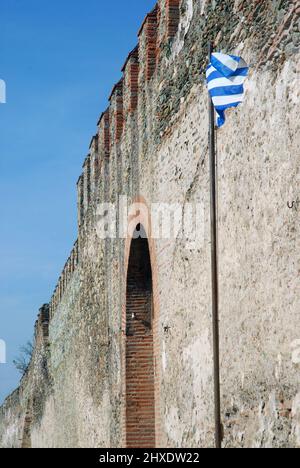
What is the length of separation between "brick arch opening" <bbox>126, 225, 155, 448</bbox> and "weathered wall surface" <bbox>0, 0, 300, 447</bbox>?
117 mm

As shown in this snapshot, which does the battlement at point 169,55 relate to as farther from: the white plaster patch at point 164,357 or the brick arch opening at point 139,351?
the white plaster patch at point 164,357

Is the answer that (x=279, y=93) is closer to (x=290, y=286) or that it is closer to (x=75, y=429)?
(x=290, y=286)

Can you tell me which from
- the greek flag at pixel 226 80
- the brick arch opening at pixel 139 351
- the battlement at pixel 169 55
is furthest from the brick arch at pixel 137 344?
the greek flag at pixel 226 80

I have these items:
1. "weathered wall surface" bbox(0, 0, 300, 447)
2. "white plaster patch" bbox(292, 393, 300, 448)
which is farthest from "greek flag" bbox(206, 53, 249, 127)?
"white plaster patch" bbox(292, 393, 300, 448)

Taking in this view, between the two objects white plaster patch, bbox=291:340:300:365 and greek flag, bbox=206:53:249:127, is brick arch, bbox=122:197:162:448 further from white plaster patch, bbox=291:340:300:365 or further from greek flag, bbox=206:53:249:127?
white plaster patch, bbox=291:340:300:365

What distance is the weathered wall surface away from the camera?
6.14m

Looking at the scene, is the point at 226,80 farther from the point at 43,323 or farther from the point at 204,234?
the point at 43,323

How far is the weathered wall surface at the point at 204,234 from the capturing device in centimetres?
614

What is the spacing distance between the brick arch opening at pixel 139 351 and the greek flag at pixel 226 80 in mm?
4275

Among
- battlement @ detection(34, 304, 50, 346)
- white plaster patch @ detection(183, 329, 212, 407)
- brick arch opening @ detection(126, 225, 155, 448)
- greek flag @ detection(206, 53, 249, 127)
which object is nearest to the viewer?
greek flag @ detection(206, 53, 249, 127)

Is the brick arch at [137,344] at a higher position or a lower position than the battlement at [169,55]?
lower

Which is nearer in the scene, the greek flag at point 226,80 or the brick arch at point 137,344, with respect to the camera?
the greek flag at point 226,80

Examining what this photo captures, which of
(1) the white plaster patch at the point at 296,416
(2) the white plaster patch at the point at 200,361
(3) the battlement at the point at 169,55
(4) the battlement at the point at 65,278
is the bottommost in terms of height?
(1) the white plaster patch at the point at 296,416

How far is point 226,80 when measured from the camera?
21.7ft
